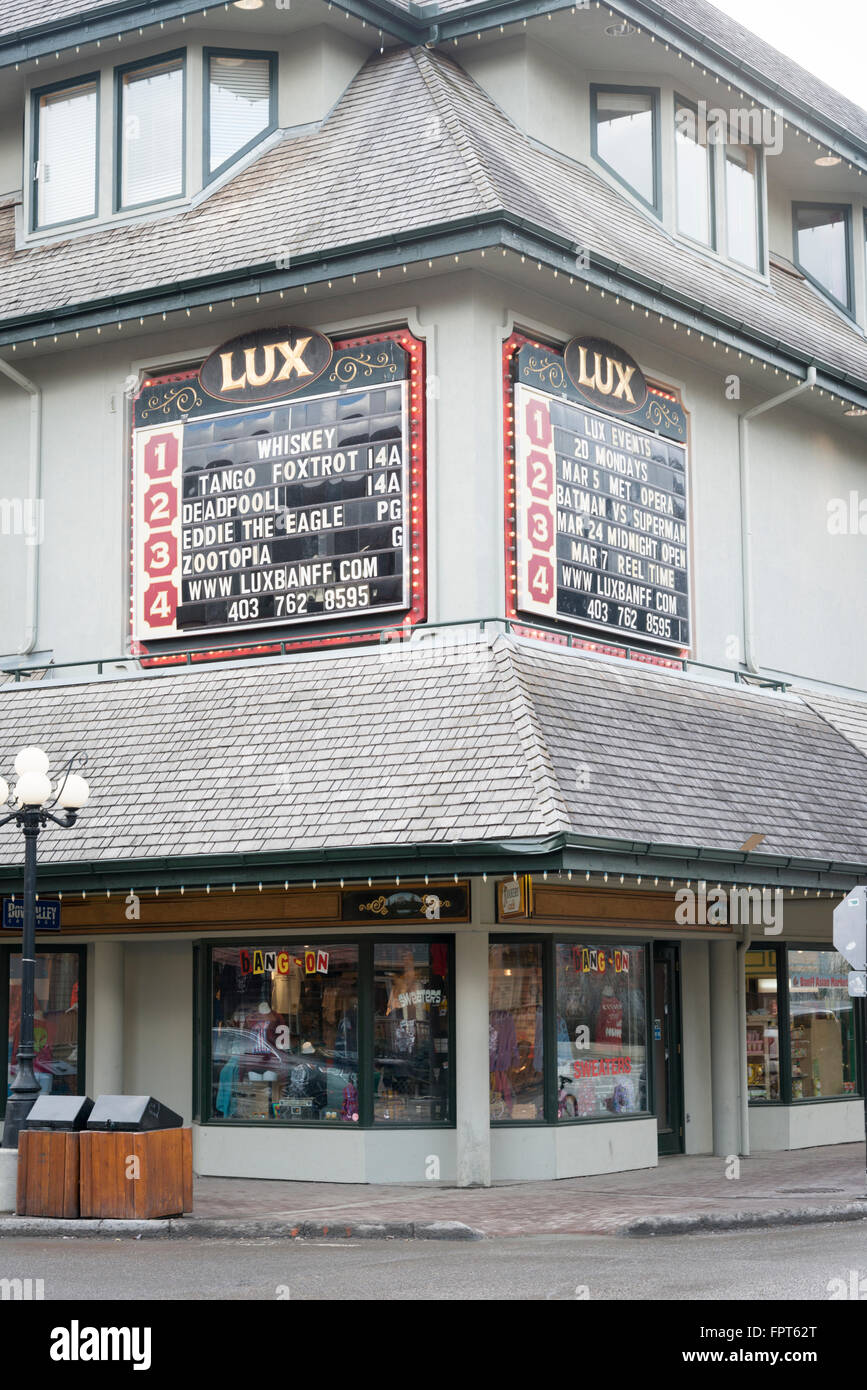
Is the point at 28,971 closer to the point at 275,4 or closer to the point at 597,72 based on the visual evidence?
the point at 275,4

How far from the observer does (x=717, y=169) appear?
22.3m

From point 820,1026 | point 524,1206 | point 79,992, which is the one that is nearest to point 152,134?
point 79,992

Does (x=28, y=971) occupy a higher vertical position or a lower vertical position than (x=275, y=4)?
lower

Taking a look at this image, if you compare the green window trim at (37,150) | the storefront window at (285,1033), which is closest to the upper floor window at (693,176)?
the green window trim at (37,150)

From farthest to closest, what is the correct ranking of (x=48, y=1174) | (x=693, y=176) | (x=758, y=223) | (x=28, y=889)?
(x=758, y=223) < (x=693, y=176) < (x=28, y=889) < (x=48, y=1174)

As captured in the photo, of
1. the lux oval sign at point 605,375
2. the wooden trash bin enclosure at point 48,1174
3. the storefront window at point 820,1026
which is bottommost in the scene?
the wooden trash bin enclosure at point 48,1174

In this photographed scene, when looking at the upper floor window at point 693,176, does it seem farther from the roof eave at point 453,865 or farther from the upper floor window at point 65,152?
the roof eave at point 453,865

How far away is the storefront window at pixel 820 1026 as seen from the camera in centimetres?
2125

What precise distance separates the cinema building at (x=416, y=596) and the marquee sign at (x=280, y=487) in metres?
0.05

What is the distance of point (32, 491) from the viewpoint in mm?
20172

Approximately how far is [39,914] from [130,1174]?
461 cm

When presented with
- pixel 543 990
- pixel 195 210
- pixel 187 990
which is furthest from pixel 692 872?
pixel 195 210

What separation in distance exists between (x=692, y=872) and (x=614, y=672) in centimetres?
264

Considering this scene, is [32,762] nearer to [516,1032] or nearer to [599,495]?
[516,1032]
